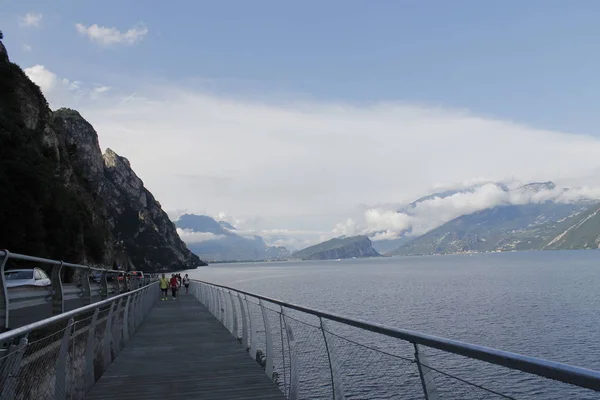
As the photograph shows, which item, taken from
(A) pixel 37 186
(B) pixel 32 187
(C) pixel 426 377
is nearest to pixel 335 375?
(C) pixel 426 377

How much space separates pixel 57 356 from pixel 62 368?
0.21 m

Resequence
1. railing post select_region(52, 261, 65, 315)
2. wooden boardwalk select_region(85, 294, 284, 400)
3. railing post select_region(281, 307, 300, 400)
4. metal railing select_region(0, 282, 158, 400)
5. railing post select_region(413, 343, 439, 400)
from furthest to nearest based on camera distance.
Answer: railing post select_region(52, 261, 65, 315)
wooden boardwalk select_region(85, 294, 284, 400)
railing post select_region(281, 307, 300, 400)
metal railing select_region(0, 282, 158, 400)
railing post select_region(413, 343, 439, 400)

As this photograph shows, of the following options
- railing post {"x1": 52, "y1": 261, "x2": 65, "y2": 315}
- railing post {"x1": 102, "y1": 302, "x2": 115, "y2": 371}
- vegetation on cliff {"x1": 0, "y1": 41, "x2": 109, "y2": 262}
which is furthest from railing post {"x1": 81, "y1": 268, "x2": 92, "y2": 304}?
vegetation on cliff {"x1": 0, "y1": 41, "x2": 109, "y2": 262}

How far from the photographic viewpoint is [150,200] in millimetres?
188750

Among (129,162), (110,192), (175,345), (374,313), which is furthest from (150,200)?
(175,345)

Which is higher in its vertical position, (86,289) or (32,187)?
(32,187)

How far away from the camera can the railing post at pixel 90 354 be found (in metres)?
7.00

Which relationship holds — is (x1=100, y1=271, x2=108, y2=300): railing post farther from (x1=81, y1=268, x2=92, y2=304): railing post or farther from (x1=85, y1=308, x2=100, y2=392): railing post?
(x1=85, y1=308, x2=100, y2=392): railing post

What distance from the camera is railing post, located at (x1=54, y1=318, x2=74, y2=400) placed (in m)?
5.33

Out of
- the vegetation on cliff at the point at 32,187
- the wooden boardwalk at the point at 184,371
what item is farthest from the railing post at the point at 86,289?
the vegetation on cliff at the point at 32,187

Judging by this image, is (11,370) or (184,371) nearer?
(11,370)

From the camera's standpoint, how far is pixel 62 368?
5.47 metres

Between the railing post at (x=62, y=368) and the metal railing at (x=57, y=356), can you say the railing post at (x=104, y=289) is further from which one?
the railing post at (x=62, y=368)

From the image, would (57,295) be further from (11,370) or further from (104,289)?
(104,289)
